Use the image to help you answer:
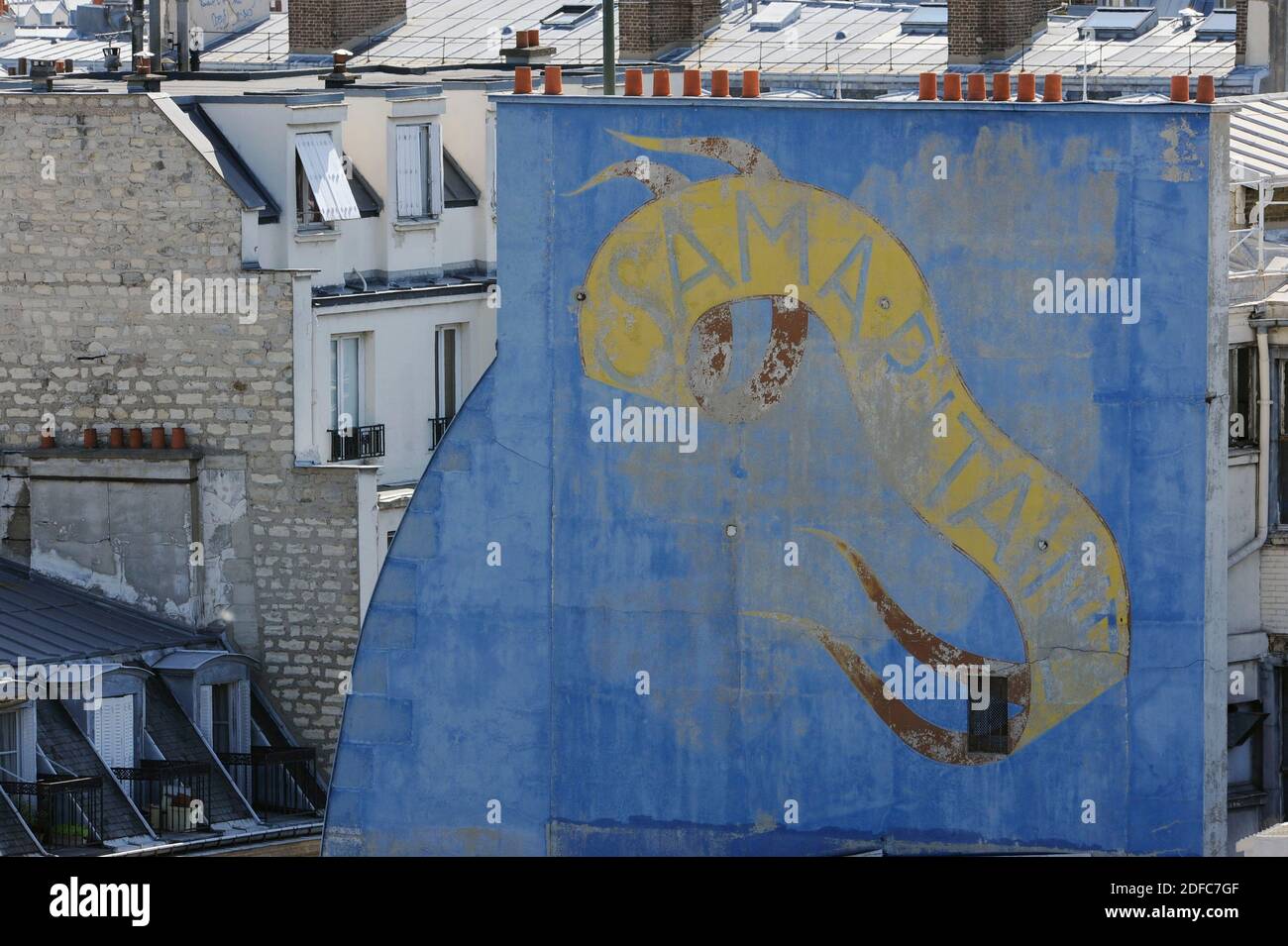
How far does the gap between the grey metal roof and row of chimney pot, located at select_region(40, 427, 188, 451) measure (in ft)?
6.38

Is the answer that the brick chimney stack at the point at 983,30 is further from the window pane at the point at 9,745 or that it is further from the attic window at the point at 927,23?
the window pane at the point at 9,745

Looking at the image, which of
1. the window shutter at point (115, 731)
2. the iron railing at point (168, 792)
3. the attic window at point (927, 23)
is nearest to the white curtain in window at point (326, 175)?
the window shutter at point (115, 731)

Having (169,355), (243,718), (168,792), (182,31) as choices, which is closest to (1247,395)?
(243,718)

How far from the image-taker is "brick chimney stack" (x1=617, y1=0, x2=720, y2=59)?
67.5 metres

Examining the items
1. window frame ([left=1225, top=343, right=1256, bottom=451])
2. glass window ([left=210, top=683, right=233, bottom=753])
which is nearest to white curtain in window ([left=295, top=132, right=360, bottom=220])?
glass window ([left=210, top=683, right=233, bottom=753])

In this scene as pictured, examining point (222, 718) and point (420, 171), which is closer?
point (222, 718)

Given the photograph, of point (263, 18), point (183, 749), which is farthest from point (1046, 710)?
point (263, 18)

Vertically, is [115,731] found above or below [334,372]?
below

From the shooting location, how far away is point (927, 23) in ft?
221

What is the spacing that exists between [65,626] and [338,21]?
3185 centimetres

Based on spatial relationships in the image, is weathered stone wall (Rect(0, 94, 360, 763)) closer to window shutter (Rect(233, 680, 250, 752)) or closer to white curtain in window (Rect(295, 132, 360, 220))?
window shutter (Rect(233, 680, 250, 752))

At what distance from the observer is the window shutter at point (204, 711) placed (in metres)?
38.8

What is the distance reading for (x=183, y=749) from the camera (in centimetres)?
3847

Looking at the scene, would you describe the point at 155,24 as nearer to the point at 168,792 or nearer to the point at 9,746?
the point at 168,792
